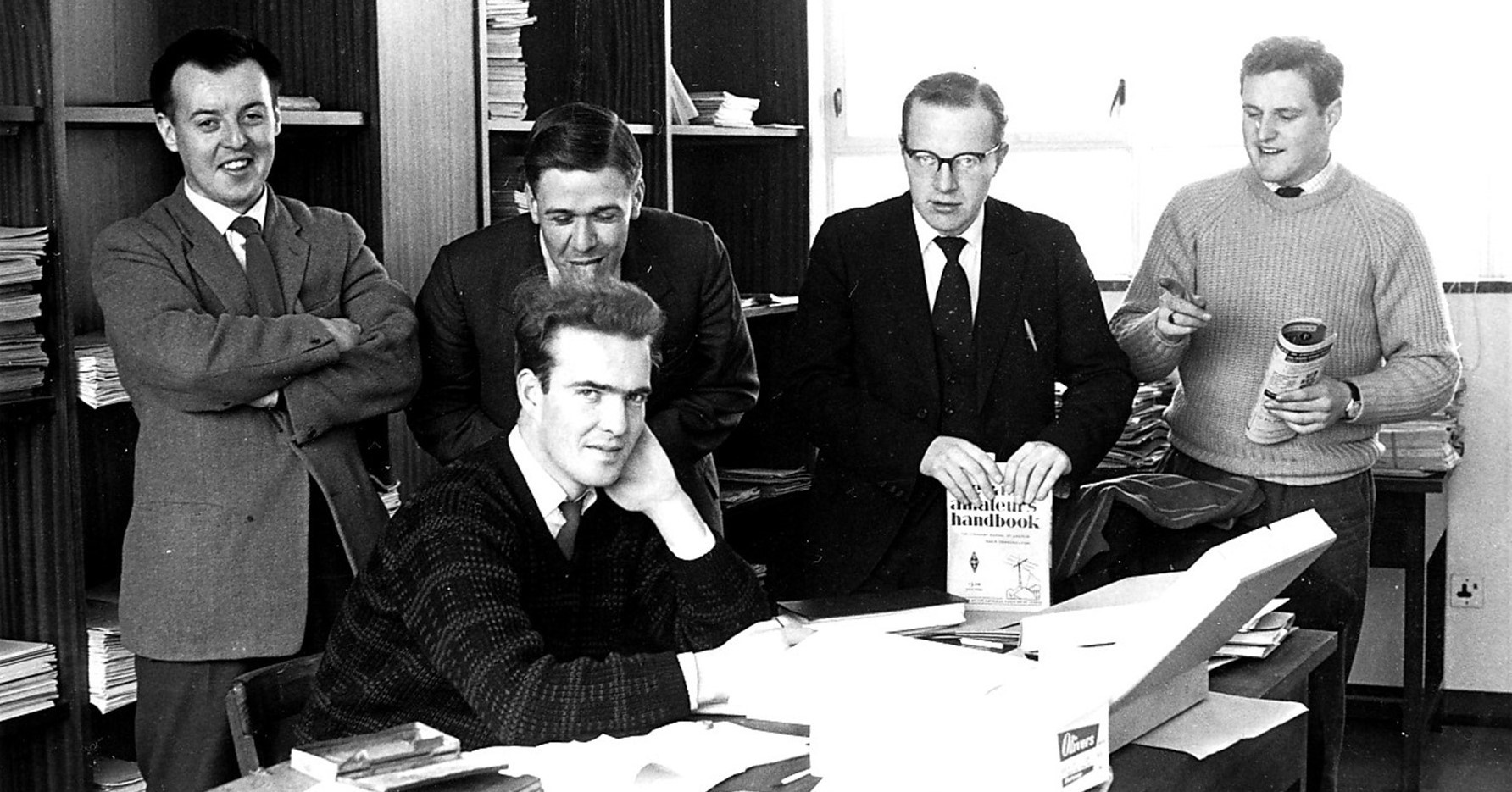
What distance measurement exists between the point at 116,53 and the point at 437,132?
2.11ft

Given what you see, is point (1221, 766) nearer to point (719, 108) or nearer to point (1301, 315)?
point (1301, 315)

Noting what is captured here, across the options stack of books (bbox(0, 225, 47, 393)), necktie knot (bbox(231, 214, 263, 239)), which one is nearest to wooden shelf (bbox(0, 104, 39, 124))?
stack of books (bbox(0, 225, 47, 393))

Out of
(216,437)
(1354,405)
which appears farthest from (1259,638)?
(216,437)

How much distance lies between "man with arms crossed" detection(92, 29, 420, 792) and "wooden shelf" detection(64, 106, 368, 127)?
0.56ft

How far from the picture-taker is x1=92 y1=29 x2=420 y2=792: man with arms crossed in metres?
2.77

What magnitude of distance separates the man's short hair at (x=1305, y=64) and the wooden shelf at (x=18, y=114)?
219 centimetres

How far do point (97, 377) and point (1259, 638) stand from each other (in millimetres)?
1951

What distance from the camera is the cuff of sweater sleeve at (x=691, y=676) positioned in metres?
2.08

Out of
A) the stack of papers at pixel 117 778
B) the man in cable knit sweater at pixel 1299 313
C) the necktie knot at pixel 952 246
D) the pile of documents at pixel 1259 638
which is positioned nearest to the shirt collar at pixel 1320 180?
the man in cable knit sweater at pixel 1299 313

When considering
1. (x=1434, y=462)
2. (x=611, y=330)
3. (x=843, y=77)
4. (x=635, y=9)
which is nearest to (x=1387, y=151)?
(x=1434, y=462)

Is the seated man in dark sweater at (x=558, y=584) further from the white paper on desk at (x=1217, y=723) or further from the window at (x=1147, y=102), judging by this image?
the window at (x=1147, y=102)

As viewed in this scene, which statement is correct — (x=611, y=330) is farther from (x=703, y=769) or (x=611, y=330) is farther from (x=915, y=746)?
(x=915, y=746)

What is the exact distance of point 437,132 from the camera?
3510 mm

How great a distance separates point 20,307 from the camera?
2.80m
